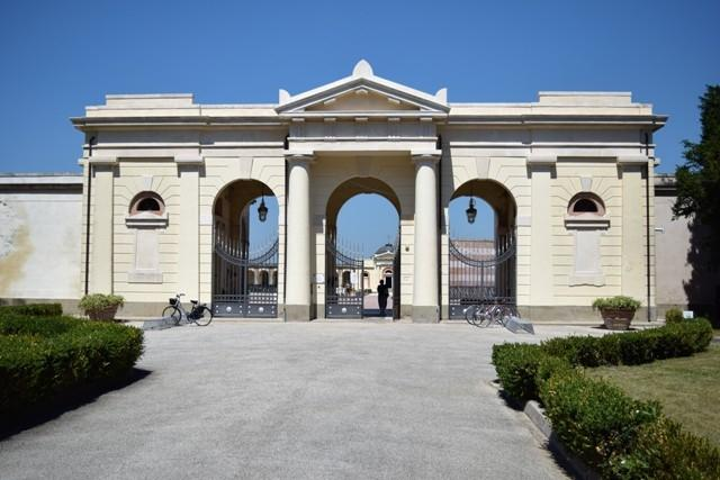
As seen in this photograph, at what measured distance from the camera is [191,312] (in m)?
23.2

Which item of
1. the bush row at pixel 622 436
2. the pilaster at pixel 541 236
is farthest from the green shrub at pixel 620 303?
the bush row at pixel 622 436

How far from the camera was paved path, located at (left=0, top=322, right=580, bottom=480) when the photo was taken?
6848 millimetres

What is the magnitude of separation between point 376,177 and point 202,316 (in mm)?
8015

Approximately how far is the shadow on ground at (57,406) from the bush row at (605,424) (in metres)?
6.17

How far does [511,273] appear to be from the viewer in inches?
1029

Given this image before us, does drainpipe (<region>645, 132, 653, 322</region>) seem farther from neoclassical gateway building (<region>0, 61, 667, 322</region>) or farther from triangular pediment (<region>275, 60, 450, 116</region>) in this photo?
triangular pediment (<region>275, 60, 450, 116</region>)

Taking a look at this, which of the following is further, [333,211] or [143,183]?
[333,211]

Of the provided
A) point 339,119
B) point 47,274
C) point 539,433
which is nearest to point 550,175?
point 339,119

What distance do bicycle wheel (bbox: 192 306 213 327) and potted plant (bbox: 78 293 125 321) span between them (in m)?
2.83

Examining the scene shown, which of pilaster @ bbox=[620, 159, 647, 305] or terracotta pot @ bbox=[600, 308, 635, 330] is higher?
pilaster @ bbox=[620, 159, 647, 305]

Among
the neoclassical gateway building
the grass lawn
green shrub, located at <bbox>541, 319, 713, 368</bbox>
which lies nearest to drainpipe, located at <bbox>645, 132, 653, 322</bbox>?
the neoclassical gateway building

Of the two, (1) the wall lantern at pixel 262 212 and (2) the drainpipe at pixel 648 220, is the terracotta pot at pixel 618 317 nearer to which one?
(2) the drainpipe at pixel 648 220

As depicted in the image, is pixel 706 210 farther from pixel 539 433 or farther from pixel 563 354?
pixel 539 433

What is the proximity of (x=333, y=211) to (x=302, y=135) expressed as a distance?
17.6ft
